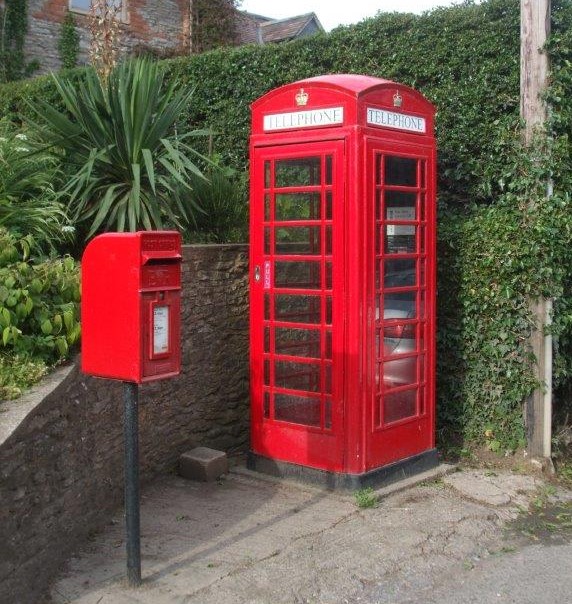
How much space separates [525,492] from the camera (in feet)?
20.0

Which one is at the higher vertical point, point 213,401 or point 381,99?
point 381,99

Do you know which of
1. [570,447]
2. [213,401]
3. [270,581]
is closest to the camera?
[270,581]

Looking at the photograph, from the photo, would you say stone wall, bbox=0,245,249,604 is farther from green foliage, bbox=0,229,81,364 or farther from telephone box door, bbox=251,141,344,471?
telephone box door, bbox=251,141,344,471

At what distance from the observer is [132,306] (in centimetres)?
395

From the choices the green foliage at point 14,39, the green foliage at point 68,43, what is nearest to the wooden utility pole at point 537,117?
the green foliage at point 14,39

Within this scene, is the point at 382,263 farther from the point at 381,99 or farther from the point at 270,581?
the point at 270,581

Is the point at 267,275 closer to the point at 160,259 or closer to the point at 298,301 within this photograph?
the point at 298,301

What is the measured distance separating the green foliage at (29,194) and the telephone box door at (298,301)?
1.53 m

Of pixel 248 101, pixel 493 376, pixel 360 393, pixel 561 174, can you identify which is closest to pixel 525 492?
pixel 493 376

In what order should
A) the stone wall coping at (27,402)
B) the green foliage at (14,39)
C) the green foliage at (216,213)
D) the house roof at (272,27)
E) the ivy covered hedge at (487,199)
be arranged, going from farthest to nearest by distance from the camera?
the house roof at (272,27)
the green foliage at (14,39)
the green foliage at (216,213)
the ivy covered hedge at (487,199)
the stone wall coping at (27,402)

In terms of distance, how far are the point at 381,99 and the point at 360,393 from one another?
6.75ft

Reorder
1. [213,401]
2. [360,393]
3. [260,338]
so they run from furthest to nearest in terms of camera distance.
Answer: [213,401] < [260,338] < [360,393]

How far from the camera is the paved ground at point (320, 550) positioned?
430 cm

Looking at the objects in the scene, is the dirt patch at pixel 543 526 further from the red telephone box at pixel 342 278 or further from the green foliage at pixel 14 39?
the green foliage at pixel 14 39
